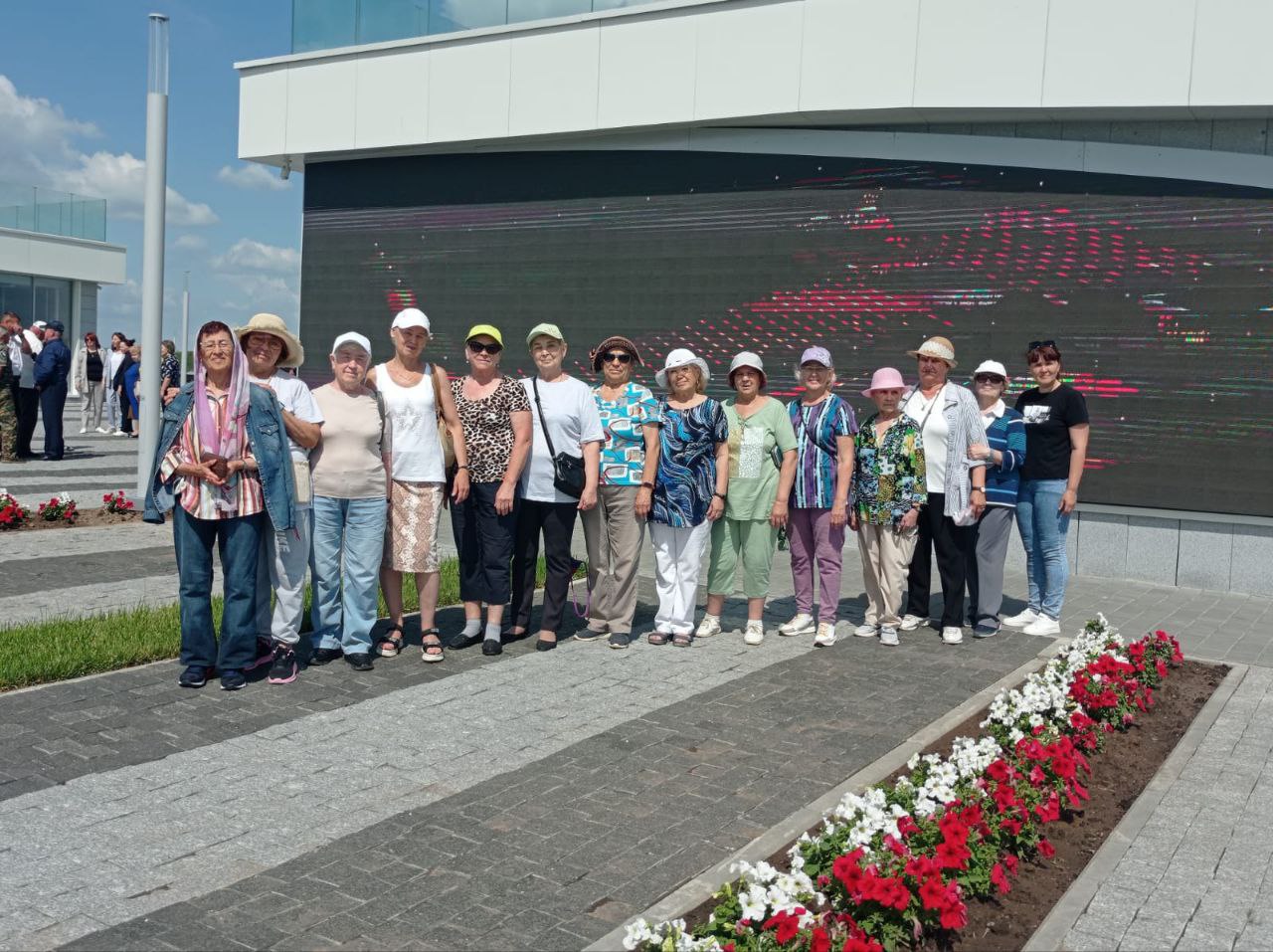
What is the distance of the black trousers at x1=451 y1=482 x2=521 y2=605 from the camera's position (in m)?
7.42

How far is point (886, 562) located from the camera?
8141 millimetres

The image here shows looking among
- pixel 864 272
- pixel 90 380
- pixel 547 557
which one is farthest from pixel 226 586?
pixel 90 380

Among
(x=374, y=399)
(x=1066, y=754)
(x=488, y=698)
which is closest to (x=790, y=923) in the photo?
(x=1066, y=754)

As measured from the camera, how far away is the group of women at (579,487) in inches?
255

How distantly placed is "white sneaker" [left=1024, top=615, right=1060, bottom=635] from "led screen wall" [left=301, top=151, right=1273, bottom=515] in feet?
11.2

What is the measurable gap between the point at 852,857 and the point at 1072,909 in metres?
0.89

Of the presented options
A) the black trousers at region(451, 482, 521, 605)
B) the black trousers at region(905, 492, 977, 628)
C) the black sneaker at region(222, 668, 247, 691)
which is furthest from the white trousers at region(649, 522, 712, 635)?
the black sneaker at region(222, 668, 247, 691)

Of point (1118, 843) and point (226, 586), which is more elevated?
point (226, 586)

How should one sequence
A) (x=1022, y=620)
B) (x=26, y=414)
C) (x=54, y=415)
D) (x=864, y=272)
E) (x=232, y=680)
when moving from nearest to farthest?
1. (x=232, y=680)
2. (x=1022, y=620)
3. (x=864, y=272)
4. (x=54, y=415)
5. (x=26, y=414)

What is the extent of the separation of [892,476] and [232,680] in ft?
14.5

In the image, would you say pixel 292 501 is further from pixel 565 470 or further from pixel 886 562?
pixel 886 562

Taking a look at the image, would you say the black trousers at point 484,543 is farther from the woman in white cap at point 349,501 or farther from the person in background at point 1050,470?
the person in background at point 1050,470

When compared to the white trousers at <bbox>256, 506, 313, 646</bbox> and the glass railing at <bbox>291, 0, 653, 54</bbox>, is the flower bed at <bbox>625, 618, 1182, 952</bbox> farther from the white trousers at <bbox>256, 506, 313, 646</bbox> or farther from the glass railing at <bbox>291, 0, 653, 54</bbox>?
the glass railing at <bbox>291, 0, 653, 54</bbox>

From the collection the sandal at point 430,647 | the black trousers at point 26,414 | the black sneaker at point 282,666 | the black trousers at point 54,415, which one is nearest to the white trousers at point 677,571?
the sandal at point 430,647
